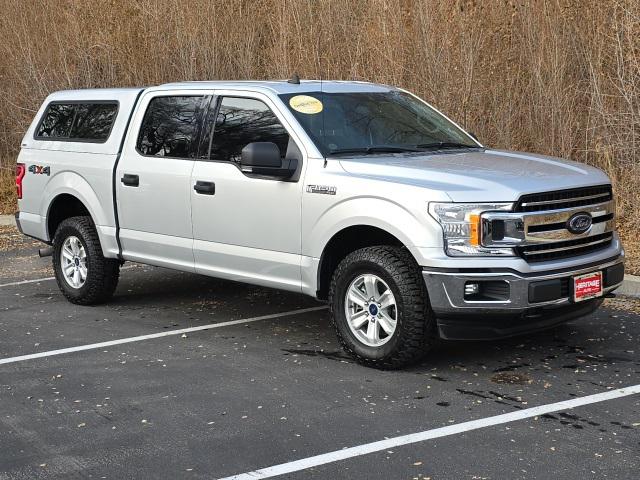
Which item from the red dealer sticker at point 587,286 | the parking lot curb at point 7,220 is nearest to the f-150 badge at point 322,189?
the red dealer sticker at point 587,286

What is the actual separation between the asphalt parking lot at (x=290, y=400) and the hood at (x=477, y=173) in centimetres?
116

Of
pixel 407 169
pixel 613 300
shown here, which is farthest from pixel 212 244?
pixel 613 300

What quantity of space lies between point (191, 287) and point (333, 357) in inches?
119

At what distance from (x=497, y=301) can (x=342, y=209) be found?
122 cm

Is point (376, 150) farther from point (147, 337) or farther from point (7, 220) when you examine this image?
point (7, 220)

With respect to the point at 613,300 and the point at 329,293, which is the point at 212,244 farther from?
the point at 613,300

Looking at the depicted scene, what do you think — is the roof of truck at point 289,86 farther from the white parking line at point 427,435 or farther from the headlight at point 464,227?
the white parking line at point 427,435

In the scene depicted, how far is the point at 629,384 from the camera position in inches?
247

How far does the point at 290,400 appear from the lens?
607 cm

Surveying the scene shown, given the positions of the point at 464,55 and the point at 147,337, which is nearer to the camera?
the point at 147,337

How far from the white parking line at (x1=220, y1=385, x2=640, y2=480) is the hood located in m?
1.24

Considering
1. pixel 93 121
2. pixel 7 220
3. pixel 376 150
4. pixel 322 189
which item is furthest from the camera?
pixel 7 220

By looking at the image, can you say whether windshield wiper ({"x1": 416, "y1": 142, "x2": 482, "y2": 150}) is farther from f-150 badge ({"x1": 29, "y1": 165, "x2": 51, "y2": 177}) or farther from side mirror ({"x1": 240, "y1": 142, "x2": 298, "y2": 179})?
f-150 badge ({"x1": 29, "y1": 165, "x2": 51, "y2": 177})

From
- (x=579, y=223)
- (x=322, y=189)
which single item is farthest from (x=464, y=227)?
(x=322, y=189)
